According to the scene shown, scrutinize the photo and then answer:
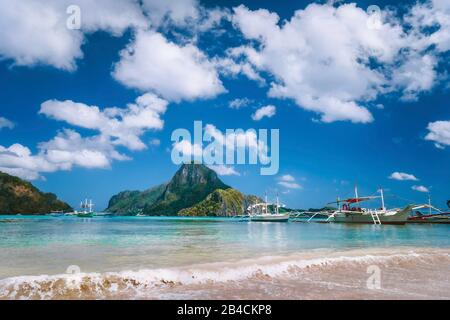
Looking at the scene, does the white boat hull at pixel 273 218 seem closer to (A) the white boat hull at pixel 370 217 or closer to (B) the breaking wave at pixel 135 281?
(A) the white boat hull at pixel 370 217

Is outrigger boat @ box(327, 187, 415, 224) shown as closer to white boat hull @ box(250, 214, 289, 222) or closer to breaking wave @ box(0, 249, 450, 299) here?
white boat hull @ box(250, 214, 289, 222)

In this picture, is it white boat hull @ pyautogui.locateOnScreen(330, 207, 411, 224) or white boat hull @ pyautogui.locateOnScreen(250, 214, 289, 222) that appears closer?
white boat hull @ pyautogui.locateOnScreen(330, 207, 411, 224)

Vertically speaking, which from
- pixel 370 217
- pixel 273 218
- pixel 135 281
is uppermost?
pixel 370 217

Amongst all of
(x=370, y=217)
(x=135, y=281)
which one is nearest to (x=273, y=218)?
(x=370, y=217)

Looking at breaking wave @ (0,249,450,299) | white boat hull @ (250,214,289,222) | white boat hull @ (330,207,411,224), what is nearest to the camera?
breaking wave @ (0,249,450,299)

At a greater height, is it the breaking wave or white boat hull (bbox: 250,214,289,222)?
the breaking wave

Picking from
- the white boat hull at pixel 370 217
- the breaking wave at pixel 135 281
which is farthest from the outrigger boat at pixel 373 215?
the breaking wave at pixel 135 281

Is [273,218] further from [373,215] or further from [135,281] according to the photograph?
[135,281]

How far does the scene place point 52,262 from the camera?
1495 centimetres

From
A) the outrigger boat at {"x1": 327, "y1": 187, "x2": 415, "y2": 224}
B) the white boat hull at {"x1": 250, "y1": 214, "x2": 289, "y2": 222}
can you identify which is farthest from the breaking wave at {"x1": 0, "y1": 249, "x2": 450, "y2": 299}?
the white boat hull at {"x1": 250, "y1": 214, "x2": 289, "y2": 222}

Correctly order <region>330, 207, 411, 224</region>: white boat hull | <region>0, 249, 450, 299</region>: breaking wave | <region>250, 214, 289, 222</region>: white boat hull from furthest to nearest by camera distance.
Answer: <region>250, 214, 289, 222</region>: white boat hull
<region>330, 207, 411, 224</region>: white boat hull
<region>0, 249, 450, 299</region>: breaking wave

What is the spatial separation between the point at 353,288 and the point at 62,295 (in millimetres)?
7640
